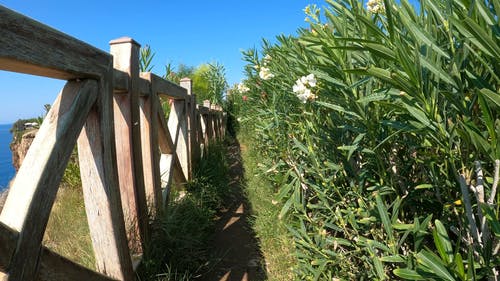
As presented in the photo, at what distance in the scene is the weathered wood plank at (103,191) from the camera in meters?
1.93

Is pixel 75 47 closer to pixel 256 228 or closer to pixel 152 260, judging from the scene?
pixel 152 260

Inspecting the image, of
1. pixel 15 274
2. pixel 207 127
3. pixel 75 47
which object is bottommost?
pixel 15 274

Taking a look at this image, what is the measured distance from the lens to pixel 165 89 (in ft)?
12.7

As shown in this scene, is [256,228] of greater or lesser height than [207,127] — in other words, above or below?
below

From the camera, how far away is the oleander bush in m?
0.92

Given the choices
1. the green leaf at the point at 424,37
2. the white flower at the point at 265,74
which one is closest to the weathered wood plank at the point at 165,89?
the white flower at the point at 265,74

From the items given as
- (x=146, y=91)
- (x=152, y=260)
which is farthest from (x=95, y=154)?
(x=146, y=91)

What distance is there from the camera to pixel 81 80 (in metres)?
1.79

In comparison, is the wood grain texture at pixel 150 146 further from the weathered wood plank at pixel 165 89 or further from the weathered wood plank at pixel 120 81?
the weathered wood plank at pixel 120 81

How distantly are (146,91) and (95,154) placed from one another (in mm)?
1271

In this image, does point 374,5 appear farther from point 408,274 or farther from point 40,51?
point 40,51

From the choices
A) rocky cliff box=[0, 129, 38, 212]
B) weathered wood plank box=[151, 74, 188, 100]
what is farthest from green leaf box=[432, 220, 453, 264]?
rocky cliff box=[0, 129, 38, 212]

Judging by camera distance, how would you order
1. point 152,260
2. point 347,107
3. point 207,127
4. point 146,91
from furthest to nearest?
point 207,127 → point 146,91 → point 152,260 → point 347,107

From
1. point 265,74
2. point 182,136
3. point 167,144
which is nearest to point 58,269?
point 265,74
